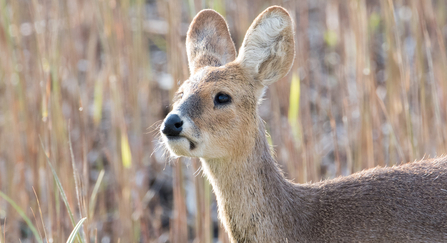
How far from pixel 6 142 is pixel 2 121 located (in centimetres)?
45

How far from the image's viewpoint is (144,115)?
291 inches

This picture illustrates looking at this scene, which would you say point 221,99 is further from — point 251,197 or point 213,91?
point 251,197

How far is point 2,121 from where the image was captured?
22.2 feet

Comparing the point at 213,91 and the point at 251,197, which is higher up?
the point at 213,91

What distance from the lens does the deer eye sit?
3.56 m

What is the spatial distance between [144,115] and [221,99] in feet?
13.0

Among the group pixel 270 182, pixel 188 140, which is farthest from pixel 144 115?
pixel 188 140

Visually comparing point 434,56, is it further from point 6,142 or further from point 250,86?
point 6,142

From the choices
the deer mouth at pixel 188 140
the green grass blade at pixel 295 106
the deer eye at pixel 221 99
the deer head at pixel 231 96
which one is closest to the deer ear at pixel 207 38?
the deer head at pixel 231 96

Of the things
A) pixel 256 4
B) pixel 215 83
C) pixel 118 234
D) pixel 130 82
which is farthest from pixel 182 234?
pixel 256 4

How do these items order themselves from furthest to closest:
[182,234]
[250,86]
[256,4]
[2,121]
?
[256,4]
[2,121]
[182,234]
[250,86]

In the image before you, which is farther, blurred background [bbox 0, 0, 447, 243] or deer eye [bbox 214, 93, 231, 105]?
blurred background [bbox 0, 0, 447, 243]

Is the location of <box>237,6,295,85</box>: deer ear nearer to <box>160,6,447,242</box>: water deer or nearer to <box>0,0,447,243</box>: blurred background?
<box>160,6,447,242</box>: water deer

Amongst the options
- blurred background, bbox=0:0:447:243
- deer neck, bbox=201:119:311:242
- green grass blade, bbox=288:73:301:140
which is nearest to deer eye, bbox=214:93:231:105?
deer neck, bbox=201:119:311:242
